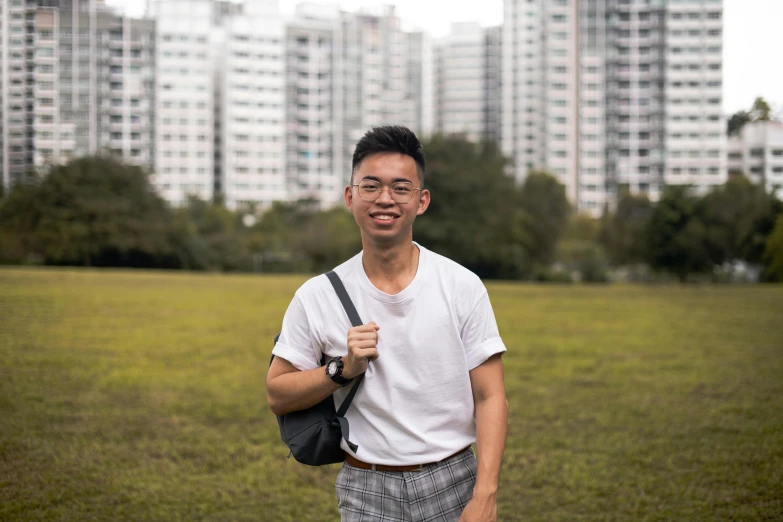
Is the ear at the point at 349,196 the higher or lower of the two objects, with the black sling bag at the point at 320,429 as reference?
higher

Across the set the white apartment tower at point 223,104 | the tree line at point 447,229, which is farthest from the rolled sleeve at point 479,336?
the white apartment tower at point 223,104

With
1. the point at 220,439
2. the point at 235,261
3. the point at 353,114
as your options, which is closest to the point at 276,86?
the point at 353,114

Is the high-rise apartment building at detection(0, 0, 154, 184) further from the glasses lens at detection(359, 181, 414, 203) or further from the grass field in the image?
the glasses lens at detection(359, 181, 414, 203)

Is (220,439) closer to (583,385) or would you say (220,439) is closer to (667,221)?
(583,385)

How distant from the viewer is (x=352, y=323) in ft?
7.88

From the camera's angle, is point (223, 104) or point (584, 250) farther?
point (223, 104)

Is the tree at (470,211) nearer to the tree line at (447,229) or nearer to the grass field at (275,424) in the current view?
the tree line at (447,229)

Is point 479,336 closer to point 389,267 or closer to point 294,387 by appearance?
point 389,267

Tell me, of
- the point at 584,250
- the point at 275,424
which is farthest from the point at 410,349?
the point at 584,250

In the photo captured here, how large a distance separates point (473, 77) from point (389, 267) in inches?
4274

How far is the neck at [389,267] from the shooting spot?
247 cm

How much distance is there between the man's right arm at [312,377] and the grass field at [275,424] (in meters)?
2.96

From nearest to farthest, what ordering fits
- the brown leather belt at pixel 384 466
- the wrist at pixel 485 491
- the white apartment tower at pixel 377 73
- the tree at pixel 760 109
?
the wrist at pixel 485 491, the brown leather belt at pixel 384 466, the tree at pixel 760 109, the white apartment tower at pixel 377 73

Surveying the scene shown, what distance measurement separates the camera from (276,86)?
9100cm
